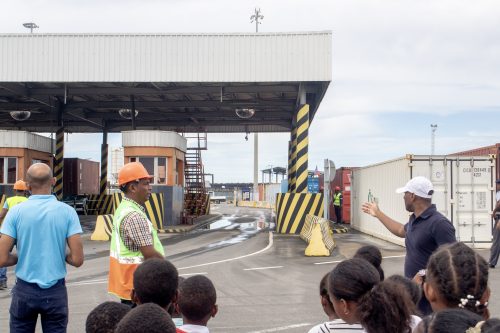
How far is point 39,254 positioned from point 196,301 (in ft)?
5.18

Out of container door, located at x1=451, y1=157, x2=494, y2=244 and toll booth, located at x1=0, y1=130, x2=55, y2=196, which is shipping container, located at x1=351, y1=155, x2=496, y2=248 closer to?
container door, located at x1=451, y1=157, x2=494, y2=244

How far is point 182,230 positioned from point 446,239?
1780 cm

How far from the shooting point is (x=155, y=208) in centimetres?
2167

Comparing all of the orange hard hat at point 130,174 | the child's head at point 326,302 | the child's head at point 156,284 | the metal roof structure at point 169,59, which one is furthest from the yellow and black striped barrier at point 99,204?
the child's head at point 326,302

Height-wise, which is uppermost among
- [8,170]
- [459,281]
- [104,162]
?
[104,162]

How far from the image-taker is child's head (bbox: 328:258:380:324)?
119 inches

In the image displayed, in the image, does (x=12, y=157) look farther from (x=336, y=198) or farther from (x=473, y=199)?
(x=473, y=199)

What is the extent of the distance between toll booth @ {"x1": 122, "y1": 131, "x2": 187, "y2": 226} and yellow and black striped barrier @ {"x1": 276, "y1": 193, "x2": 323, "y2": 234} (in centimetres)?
495

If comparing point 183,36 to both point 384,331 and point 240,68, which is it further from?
point 384,331

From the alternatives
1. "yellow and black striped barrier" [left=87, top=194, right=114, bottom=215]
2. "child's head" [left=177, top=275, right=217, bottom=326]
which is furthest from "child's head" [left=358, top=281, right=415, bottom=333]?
"yellow and black striped barrier" [left=87, top=194, right=114, bottom=215]

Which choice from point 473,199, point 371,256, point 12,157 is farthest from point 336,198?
point 371,256

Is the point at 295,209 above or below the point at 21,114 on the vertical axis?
below

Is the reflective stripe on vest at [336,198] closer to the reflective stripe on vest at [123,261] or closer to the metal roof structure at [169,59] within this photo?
the metal roof structure at [169,59]

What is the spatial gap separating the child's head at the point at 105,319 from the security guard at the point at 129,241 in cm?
134
